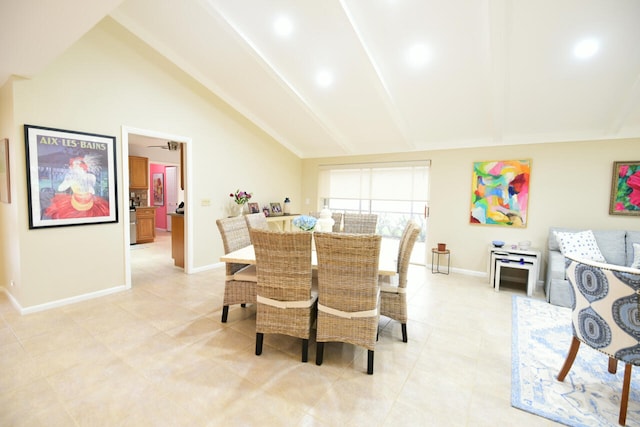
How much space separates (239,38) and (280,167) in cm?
292

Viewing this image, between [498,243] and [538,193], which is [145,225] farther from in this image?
[538,193]

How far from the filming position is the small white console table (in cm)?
381

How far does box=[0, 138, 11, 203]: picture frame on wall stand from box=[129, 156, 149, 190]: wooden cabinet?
4.06m

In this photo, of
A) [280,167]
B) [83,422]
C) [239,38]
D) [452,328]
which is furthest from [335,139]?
[83,422]

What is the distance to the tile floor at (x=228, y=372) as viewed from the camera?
5.58ft

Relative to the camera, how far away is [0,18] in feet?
5.92

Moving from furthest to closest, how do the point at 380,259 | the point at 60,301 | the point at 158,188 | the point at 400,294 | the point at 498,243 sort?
the point at 158,188 → the point at 498,243 → the point at 60,301 → the point at 380,259 → the point at 400,294

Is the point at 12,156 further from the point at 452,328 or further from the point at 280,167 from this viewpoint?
the point at 452,328

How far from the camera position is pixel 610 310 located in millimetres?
1707

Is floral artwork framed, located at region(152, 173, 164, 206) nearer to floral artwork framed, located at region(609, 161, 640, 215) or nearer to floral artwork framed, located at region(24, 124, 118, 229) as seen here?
floral artwork framed, located at region(24, 124, 118, 229)

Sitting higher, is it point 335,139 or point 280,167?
point 335,139

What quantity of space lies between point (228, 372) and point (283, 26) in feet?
10.9

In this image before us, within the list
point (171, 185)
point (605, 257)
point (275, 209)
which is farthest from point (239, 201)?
point (171, 185)

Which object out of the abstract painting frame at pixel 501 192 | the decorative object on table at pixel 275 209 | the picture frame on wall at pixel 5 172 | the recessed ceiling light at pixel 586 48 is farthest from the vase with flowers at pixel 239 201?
the recessed ceiling light at pixel 586 48
